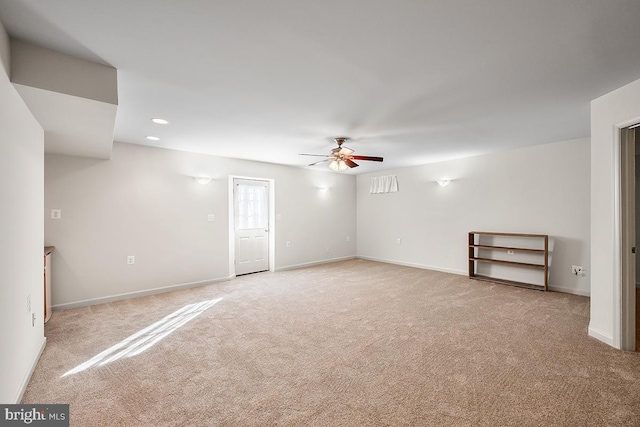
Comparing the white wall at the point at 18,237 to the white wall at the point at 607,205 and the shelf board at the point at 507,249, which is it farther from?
Result: the shelf board at the point at 507,249

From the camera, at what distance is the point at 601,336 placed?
106 inches

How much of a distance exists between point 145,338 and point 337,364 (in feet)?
6.82

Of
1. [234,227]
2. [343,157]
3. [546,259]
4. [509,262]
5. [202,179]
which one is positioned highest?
[343,157]

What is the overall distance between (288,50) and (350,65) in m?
0.50

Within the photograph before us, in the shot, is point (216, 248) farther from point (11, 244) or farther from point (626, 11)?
point (626, 11)

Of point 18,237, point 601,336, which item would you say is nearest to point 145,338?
point 18,237

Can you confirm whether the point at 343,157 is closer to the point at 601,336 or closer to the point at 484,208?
the point at 484,208

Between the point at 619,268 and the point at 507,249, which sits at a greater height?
the point at 619,268

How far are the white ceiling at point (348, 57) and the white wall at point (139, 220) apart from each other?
120cm

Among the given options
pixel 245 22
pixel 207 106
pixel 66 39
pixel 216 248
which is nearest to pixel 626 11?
pixel 245 22

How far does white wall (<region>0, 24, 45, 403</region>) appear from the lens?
1648mm

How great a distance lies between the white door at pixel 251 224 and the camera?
18.6 feet

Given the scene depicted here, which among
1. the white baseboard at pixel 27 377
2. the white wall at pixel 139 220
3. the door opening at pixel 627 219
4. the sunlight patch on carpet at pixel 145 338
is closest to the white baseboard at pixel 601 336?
the door opening at pixel 627 219

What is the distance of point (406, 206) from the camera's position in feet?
21.5
